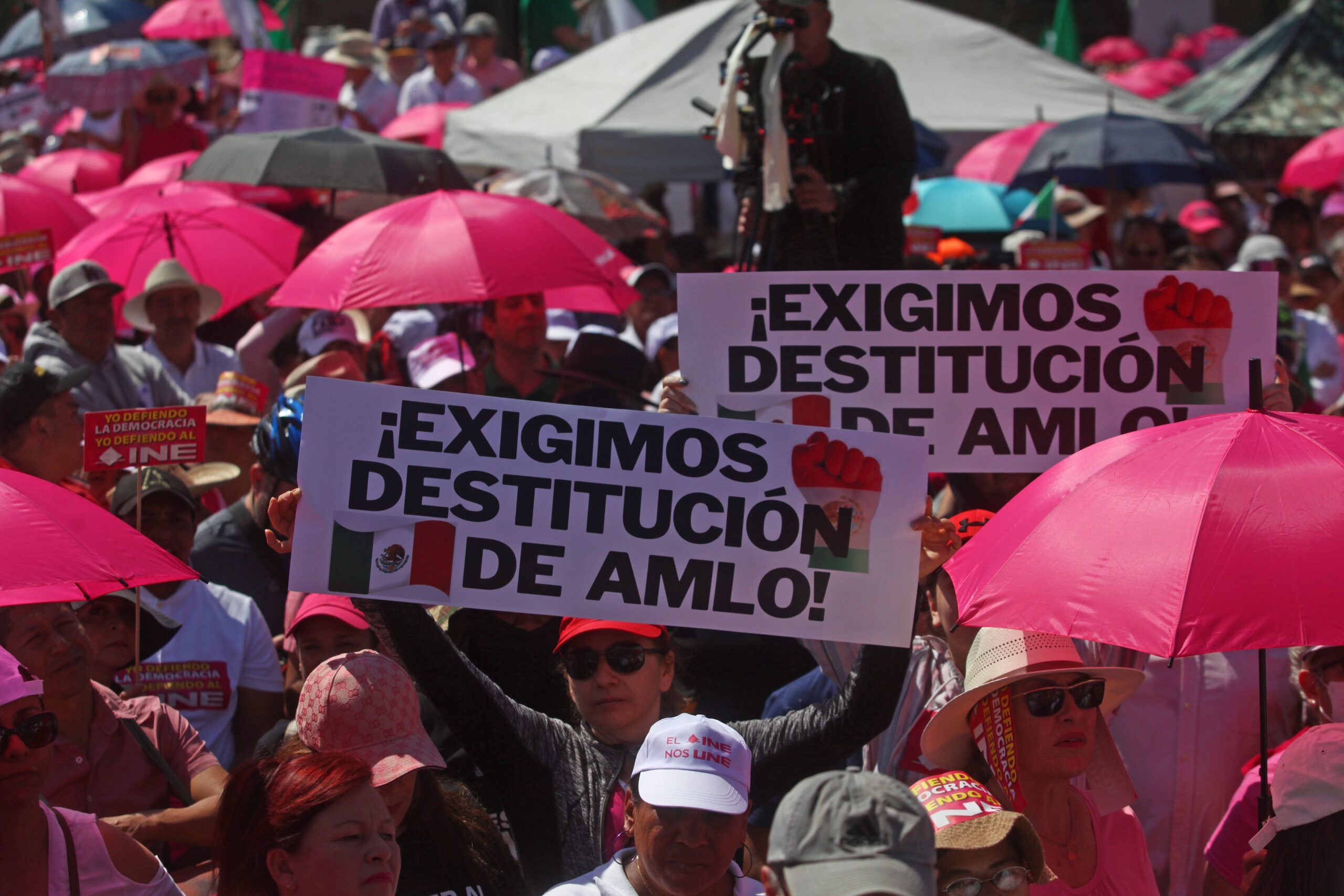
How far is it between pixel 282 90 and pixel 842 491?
7.26m

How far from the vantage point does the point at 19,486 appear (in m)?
3.33

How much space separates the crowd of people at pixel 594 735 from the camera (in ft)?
9.51

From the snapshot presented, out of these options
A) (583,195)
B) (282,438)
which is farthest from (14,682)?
(583,195)

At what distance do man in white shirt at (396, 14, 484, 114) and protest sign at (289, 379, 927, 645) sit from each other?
10.5 m

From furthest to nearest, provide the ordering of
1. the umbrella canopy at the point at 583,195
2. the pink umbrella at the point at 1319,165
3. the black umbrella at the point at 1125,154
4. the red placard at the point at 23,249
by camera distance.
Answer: the pink umbrella at the point at 1319,165 < the black umbrella at the point at 1125,154 < the umbrella canopy at the point at 583,195 < the red placard at the point at 23,249

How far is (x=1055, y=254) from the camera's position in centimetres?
856

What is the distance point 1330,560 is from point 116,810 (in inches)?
109

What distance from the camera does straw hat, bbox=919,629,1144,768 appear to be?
3.42 meters

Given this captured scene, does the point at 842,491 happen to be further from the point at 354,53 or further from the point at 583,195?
the point at 354,53

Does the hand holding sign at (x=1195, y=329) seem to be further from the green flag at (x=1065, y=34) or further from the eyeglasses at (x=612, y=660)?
the green flag at (x=1065, y=34)

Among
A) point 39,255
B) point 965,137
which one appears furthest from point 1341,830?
point 965,137

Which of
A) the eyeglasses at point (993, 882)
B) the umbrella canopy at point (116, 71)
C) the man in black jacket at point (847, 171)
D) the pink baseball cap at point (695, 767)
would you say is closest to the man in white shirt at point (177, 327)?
the man in black jacket at point (847, 171)

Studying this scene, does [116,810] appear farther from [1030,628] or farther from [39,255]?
[39,255]

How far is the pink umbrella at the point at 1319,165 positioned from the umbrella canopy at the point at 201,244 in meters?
8.84
